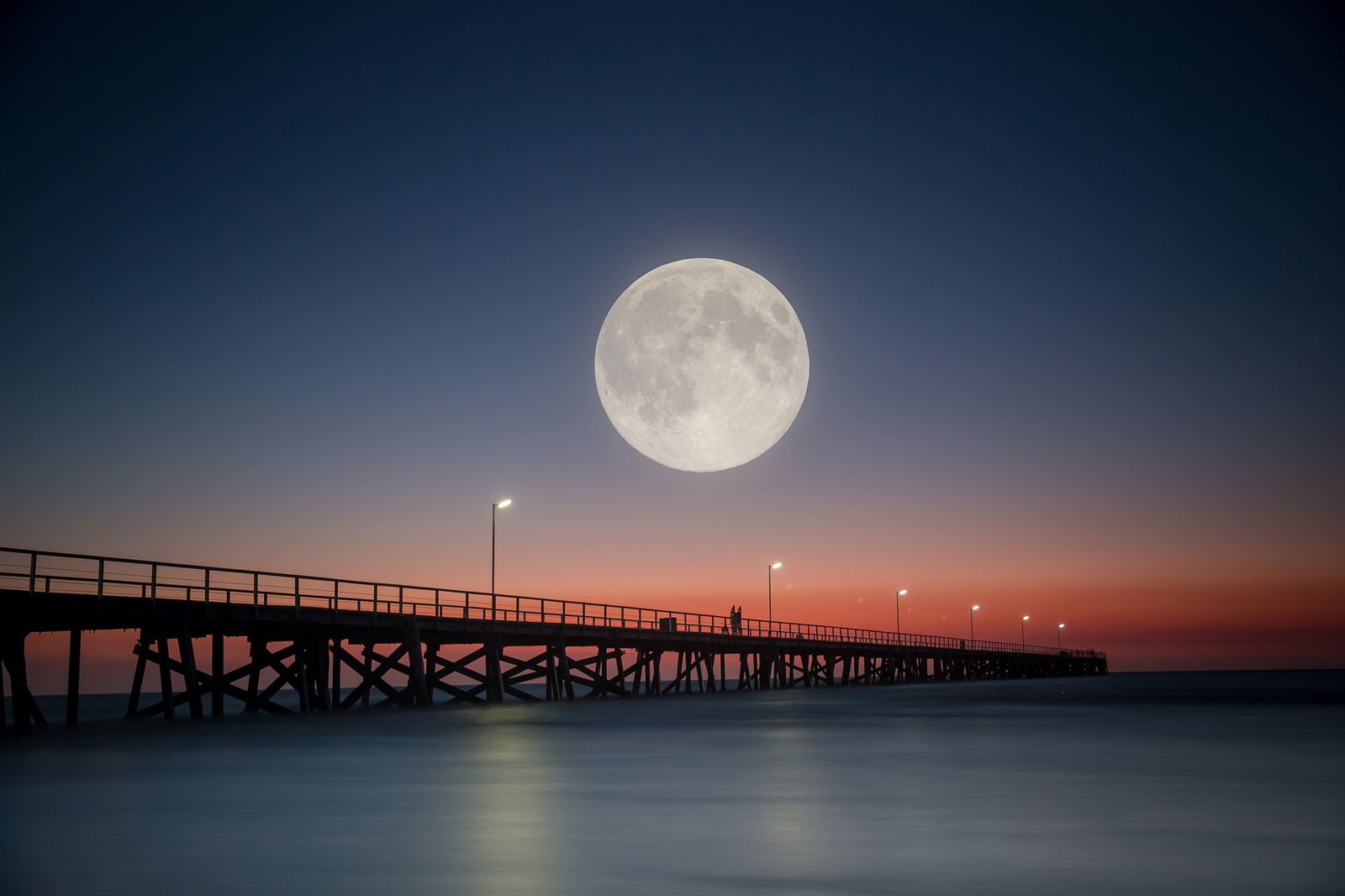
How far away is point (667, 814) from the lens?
11891mm

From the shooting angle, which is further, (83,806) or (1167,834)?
(83,806)

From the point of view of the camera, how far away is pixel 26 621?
25156mm

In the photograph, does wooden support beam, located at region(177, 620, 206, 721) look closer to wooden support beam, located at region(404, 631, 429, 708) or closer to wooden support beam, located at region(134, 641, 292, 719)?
wooden support beam, located at region(134, 641, 292, 719)

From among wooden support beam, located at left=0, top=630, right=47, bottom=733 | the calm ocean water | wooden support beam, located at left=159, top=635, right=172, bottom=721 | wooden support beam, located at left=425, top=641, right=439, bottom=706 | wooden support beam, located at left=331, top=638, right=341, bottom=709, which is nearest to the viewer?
the calm ocean water

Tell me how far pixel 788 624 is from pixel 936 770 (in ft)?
169

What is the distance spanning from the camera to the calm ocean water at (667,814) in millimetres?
8391

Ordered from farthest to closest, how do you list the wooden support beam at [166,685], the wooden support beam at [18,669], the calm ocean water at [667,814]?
the wooden support beam at [166,685] → the wooden support beam at [18,669] → the calm ocean water at [667,814]

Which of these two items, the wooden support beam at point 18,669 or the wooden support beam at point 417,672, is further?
the wooden support beam at point 417,672

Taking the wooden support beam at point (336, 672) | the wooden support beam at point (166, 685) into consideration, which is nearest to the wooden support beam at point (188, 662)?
the wooden support beam at point (166, 685)

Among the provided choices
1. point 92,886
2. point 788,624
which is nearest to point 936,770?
point 92,886

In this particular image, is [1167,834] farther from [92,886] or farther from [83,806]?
[83,806]

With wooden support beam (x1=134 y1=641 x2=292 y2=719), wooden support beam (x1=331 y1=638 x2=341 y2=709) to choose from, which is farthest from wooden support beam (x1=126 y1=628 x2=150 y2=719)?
wooden support beam (x1=331 y1=638 x2=341 y2=709)

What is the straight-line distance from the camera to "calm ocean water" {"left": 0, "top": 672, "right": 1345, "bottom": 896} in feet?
27.5

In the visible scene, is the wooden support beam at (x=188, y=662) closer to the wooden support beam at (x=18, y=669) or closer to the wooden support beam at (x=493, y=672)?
the wooden support beam at (x=18, y=669)
